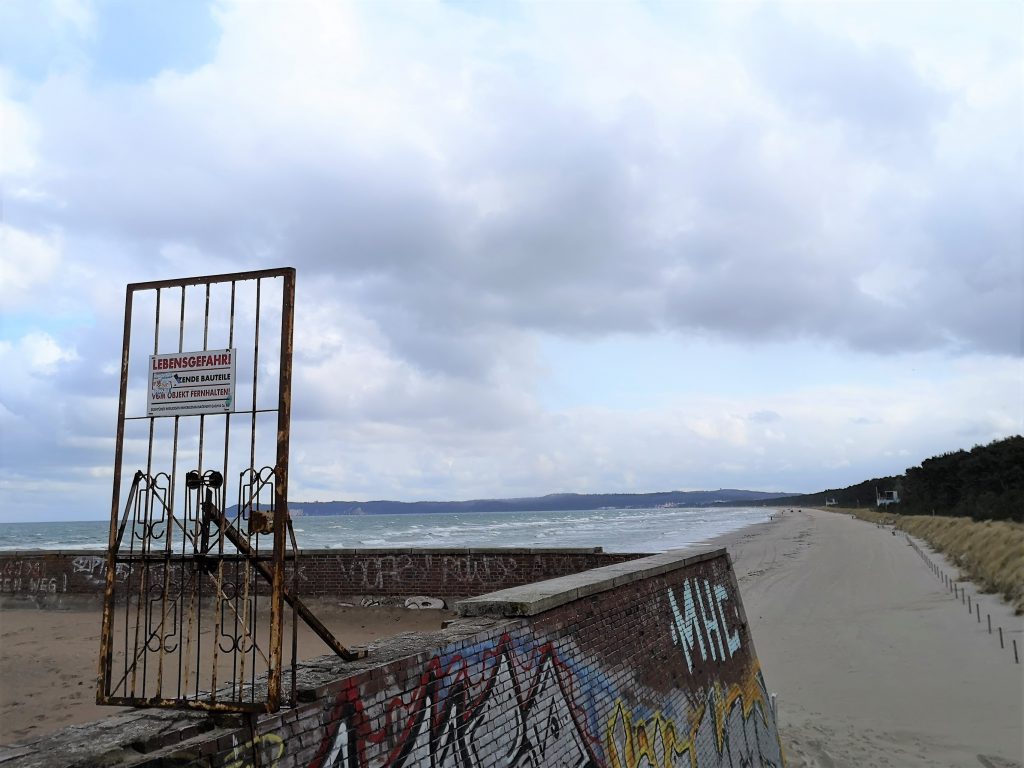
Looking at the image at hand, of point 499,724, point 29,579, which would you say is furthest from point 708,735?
point 29,579

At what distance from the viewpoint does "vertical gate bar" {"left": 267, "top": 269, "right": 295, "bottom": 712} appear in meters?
3.34

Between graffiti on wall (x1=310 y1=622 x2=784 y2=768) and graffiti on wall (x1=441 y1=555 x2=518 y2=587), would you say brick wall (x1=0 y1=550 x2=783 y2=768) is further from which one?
graffiti on wall (x1=441 y1=555 x2=518 y2=587)

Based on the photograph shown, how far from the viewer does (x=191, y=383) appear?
3.77m

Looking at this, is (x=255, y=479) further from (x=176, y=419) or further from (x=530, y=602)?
(x=530, y=602)

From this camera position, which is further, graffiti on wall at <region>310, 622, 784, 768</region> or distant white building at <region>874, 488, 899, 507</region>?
distant white building at <region>874, 488, 899, 507</region>

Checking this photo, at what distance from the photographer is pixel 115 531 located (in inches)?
141

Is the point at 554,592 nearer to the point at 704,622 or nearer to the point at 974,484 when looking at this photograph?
the point at 704,622

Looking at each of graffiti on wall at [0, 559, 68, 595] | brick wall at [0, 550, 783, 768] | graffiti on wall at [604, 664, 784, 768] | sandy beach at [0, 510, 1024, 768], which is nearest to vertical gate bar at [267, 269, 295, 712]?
brick wall at [0, 550, 783, 768]

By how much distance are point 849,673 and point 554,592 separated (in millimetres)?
13033

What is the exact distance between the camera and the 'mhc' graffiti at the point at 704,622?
795 centimetres

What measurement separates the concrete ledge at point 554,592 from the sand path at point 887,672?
549 cm

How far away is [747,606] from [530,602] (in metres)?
21.2

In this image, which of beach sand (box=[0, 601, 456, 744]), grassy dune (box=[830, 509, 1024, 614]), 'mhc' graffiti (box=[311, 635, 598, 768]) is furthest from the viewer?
grassy dune (box=[830, 509, 1024, 614])

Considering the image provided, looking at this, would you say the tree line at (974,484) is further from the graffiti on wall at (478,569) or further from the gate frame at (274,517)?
the gate frame at (274,517)
